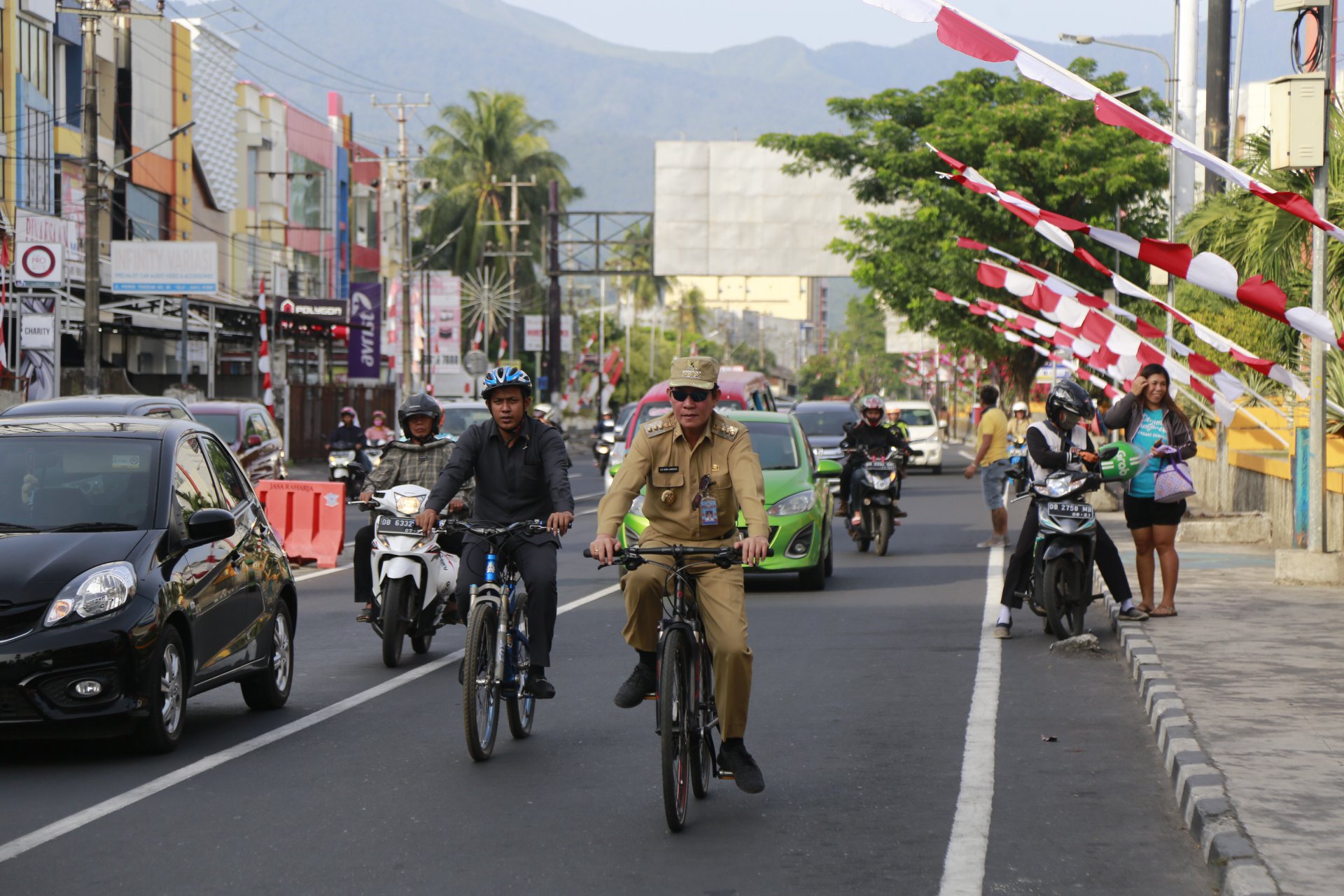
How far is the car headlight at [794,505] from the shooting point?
1636cm

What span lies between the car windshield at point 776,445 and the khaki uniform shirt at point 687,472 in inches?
387

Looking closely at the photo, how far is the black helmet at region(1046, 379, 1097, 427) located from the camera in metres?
12.4

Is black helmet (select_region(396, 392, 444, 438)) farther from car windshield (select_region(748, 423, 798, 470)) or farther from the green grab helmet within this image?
car windshield (select_region(748, 423, 798, 470))

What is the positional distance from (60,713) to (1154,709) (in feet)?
16.8

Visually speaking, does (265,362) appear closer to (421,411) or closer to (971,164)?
(971,164)

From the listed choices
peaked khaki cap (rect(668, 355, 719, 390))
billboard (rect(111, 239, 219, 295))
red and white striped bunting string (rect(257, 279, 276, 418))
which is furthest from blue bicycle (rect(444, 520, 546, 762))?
red and white striped bunting string (rect(257, 279, 276, 418))

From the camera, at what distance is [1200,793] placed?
6879mm

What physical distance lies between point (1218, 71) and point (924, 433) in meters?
21.7

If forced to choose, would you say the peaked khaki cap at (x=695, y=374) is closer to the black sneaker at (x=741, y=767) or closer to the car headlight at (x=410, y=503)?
the black sneaker at (x=741, y=767)

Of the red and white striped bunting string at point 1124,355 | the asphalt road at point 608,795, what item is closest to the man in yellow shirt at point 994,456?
the red and white striped bunting string at point 1124,355

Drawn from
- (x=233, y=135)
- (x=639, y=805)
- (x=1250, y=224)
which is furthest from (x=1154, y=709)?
(x=233, y=135)

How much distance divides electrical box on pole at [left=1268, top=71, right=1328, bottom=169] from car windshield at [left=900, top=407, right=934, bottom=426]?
31512mm

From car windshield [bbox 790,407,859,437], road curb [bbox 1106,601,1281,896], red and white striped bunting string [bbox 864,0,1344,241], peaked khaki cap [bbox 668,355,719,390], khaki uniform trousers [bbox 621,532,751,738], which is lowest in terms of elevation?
road curb [bbox 1106,601,1281,896]

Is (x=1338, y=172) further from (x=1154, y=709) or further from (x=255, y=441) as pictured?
(x=255, y=441)
